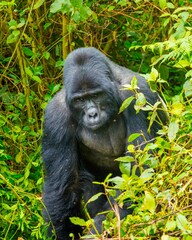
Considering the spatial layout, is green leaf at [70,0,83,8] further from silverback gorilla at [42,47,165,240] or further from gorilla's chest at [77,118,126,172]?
gorilla's chest at [77,118,126,172]

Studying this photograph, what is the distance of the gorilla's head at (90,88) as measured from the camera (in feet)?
16.1

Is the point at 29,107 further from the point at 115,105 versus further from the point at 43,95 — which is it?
the point at 115,105

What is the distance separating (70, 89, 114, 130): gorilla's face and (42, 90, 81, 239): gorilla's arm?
0.23 meters

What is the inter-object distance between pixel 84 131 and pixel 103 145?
0.73ft

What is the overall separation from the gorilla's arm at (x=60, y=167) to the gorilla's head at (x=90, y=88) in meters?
0.22

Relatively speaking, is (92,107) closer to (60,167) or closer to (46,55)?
(60,167)

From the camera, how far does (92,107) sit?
4930 millimetres

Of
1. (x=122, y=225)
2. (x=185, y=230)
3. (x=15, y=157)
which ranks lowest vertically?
(x=15, y=157)

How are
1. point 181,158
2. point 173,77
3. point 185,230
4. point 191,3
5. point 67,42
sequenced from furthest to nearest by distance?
point 173,77, point 67,42, point 191,3, point 181,158, point 185,230

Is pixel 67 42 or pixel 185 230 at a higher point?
pixel 185 230

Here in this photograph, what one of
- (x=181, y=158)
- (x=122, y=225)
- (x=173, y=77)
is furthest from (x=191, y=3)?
(x=122, y=225)

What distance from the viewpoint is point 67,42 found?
22.6 ft

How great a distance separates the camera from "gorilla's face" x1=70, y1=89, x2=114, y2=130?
4.90 meters

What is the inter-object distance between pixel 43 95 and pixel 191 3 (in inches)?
69.8
